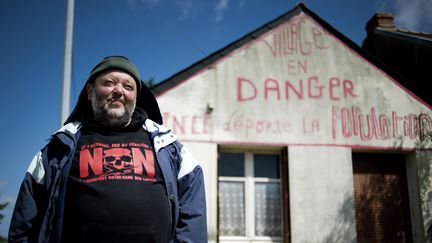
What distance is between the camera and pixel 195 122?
7.29m

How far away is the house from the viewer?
23.7ft

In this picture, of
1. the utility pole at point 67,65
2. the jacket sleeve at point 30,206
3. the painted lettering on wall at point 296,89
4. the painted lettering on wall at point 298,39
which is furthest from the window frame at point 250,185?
the jacket sleeve at point 30,206

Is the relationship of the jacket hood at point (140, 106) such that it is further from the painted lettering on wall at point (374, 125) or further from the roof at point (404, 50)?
the roof at point (404, 50)

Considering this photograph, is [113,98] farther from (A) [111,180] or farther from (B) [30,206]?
(B) [30,206]

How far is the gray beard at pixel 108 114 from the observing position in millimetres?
2434

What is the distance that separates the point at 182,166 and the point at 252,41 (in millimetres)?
5911

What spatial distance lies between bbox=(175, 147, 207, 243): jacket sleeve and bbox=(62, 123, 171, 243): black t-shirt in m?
0.11

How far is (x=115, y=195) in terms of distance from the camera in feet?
7.16

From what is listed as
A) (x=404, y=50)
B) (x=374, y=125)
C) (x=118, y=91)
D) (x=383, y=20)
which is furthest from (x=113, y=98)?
(x=383, y=20)

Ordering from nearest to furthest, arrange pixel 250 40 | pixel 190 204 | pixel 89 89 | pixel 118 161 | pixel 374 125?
pixel 118 161 → pixel 190 204 → pixel 89 89 → pixel 374 125 → pixel 250 40

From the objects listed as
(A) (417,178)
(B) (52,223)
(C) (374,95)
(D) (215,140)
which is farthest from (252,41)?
(B) (52,223)

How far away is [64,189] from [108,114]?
0.52 meters

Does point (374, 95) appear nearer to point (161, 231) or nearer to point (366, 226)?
point (366, 226)

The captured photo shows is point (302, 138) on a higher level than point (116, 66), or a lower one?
higher
